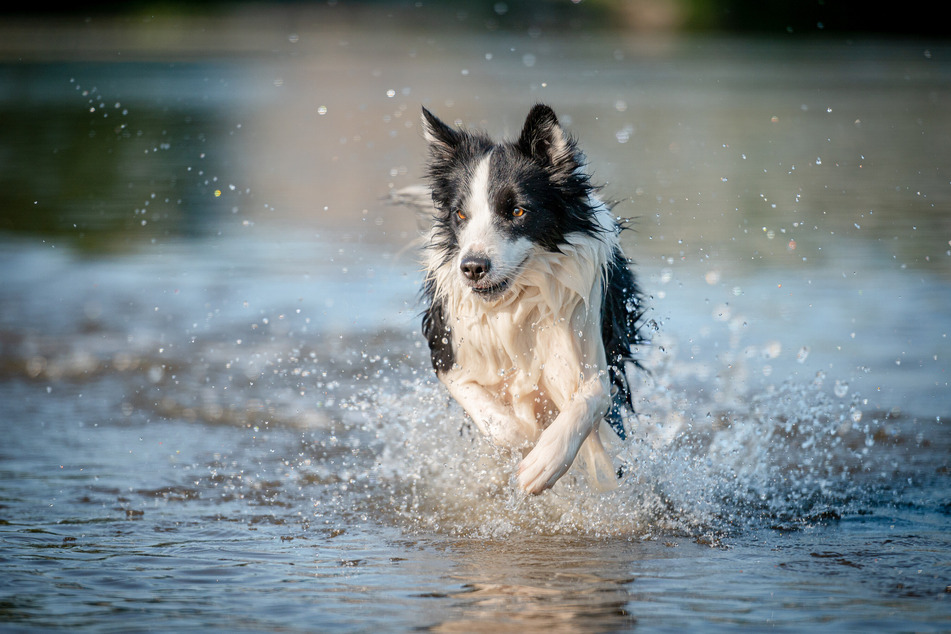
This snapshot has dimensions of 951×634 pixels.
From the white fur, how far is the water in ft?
1.16

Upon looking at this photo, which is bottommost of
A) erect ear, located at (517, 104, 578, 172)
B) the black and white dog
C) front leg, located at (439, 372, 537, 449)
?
front leg, located at (439, 372, 537, 449)

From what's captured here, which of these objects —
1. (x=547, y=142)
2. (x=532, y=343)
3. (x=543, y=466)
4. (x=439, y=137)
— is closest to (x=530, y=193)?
(x=547, y=142)

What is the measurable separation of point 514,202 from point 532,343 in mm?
630

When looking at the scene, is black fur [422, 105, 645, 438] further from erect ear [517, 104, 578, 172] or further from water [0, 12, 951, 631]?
water [0, 12, 951, 631]

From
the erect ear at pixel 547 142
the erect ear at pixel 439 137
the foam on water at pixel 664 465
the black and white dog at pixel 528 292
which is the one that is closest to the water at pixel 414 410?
the foam on water at pixel 664 465

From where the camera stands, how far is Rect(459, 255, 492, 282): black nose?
13.6 ft

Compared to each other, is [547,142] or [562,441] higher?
[547,142]

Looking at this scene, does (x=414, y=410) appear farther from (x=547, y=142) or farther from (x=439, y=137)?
(x=547, y=142)

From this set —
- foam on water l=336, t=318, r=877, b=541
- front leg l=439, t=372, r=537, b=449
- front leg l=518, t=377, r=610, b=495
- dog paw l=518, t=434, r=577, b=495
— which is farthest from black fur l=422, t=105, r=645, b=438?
dog paw l=518, t=434, r=577, b=495

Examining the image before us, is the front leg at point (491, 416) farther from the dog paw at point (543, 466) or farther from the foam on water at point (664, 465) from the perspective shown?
the dog paw at point (543, 466)

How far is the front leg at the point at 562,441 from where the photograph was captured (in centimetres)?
411

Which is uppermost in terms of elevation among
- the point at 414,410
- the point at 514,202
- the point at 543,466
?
the point at 514,202

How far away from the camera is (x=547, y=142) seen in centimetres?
437

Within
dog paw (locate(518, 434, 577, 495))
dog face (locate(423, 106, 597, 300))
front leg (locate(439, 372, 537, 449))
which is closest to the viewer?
dog paw (locate(518, 434, 577, 495))
